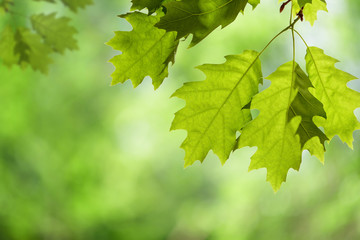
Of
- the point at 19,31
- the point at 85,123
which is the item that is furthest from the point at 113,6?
the point at 19,31

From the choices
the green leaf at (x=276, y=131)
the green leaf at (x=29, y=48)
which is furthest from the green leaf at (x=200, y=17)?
the green leaf at (x=29, y=48)

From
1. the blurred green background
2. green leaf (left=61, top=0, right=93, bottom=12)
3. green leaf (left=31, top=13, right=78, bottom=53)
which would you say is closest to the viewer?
green leaf (left=61, top=0, right=93, bottom=12)

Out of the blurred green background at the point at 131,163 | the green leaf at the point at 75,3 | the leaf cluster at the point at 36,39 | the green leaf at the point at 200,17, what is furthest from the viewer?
the blurred green background at the point at 131,163

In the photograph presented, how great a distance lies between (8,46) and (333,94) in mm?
1657

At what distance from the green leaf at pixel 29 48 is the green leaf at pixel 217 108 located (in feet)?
4.40

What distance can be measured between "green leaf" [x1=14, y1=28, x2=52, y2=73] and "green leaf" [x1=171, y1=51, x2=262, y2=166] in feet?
4.40

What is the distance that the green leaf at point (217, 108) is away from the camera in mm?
1012

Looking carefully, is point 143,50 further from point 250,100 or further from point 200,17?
point 250,100

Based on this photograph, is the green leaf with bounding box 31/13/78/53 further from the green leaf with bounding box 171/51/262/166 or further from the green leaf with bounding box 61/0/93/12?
the green leaf with bounding box 171/51/262/166

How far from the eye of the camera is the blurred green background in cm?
1071

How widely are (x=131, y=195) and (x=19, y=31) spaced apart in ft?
30.7

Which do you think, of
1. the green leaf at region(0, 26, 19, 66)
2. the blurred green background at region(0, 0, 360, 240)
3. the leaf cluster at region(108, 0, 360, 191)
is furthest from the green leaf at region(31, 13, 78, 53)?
the blurred green background at region(0, 0, 360, 240)

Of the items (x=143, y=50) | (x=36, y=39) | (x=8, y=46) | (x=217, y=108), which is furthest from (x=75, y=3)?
(x=217, y=108)

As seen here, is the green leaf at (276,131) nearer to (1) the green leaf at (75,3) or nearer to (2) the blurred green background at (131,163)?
(1) the green leaf at (75,3)
